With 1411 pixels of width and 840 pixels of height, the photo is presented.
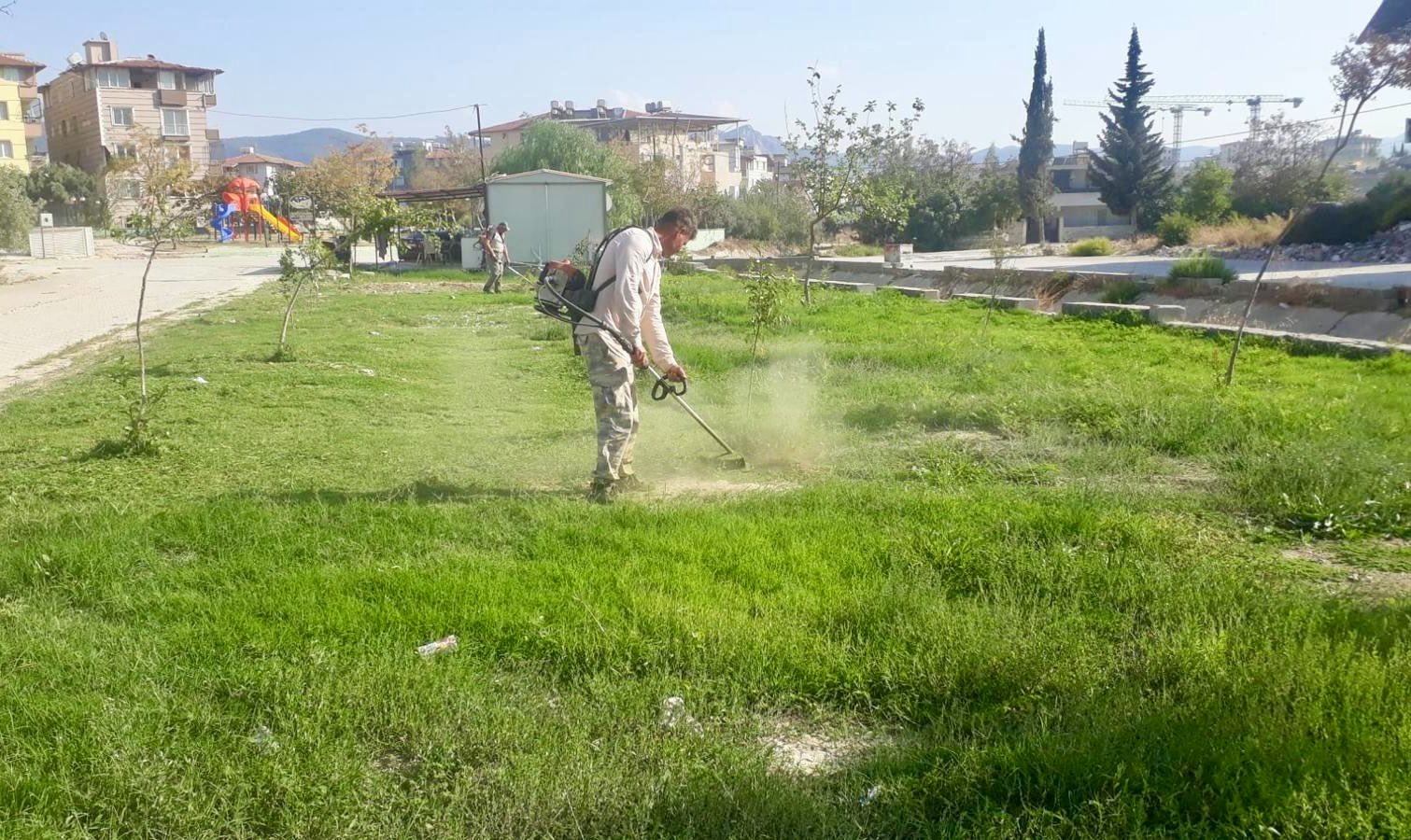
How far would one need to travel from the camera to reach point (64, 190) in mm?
60375

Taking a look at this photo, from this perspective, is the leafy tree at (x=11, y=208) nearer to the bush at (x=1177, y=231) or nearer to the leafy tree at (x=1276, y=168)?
the bush at (x=1177, y=231)

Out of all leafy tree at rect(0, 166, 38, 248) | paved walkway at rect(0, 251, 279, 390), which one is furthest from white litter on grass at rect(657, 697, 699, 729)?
leafy tree at rect(0, 166, 38, 248)

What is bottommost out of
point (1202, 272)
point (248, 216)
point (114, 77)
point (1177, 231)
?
point (1202, 272)

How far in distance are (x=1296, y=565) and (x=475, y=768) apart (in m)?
3.95

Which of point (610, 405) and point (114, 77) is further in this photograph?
point (114, 77)

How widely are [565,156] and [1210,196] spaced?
25.1 metres

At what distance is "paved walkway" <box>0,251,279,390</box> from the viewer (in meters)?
15.6

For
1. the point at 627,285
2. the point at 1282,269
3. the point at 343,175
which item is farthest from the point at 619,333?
the point at 343,175

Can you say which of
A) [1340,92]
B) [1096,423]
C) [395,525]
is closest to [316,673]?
[395,525]

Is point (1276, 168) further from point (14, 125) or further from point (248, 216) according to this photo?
point (14, 125)

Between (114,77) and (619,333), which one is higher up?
(114,77)

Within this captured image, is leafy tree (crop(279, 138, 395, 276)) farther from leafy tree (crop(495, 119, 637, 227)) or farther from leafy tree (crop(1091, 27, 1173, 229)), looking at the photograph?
leafy tree (crop(1091, 27, 1173, 229))

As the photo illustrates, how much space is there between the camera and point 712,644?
4434 mm

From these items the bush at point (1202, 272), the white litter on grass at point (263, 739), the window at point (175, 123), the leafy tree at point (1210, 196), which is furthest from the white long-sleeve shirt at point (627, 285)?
the window at point (175, 123)
